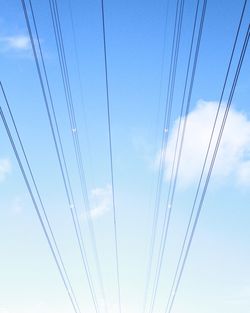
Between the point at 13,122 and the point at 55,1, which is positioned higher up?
the point at 55,1

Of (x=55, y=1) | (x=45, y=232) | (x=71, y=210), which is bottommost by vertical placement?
(x=45, y=232)

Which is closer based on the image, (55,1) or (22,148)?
(22,148)

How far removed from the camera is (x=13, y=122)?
9.58m

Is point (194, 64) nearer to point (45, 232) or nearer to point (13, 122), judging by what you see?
point (13, 122)

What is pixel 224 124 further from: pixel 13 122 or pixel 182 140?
pixel 13 122

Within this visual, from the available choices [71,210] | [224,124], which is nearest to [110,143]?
[71,210]

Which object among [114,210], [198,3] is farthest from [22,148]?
[114,210]

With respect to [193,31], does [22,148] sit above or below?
below

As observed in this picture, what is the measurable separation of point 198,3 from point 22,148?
6.36 meters

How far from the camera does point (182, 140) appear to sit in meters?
12.8

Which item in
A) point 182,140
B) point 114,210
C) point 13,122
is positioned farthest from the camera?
point 114,210

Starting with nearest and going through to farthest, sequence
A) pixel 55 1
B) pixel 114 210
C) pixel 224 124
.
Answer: pixel 224 124 < pixel 55 1 < pixel 114 210

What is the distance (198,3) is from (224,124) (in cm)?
355

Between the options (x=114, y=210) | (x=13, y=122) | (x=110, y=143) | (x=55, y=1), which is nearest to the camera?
(x=13, y=122)
